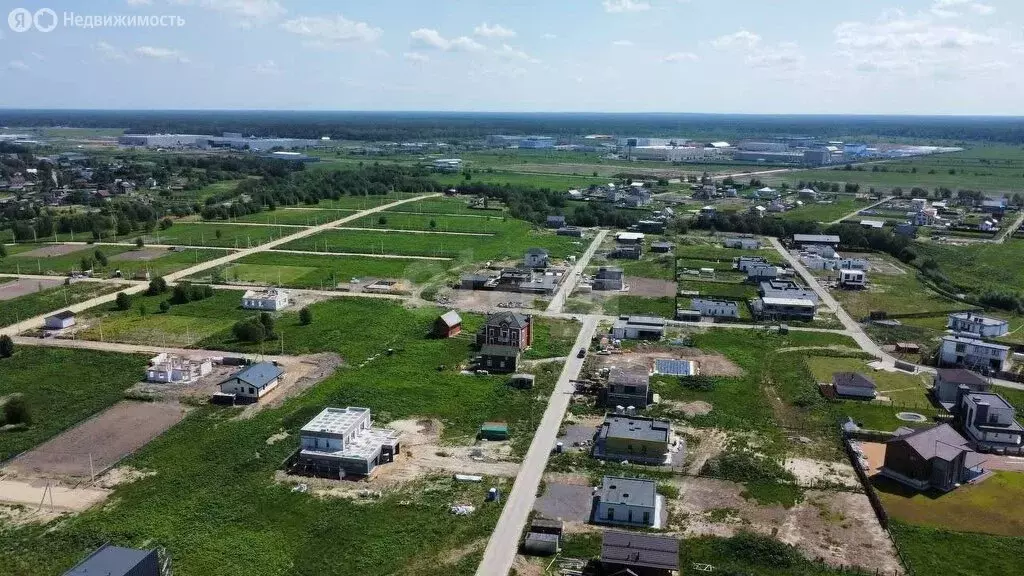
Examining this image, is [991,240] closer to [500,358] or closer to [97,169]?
[500,358]

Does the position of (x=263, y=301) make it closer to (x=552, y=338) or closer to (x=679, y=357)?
(x=552, y=338)

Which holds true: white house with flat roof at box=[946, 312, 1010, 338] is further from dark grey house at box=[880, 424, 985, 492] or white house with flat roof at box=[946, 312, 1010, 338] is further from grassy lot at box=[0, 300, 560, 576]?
grassy lot at box=[0, 300, 560, 576]

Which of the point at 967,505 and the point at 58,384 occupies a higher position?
the point at 58,384

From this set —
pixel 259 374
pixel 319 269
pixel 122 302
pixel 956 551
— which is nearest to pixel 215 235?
pixel 319 269

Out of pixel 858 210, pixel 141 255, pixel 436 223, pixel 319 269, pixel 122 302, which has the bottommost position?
pixel 319 269

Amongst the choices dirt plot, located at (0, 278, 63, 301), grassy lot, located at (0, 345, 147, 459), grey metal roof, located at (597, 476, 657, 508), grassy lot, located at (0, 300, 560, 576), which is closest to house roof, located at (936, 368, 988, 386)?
grey metal roof, located at (597, 476, 657, 508)
